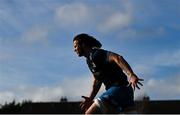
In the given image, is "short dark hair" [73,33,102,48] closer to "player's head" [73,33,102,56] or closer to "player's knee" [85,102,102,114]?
"player's head" [73,33,102,56]

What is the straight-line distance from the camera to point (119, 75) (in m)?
10.3

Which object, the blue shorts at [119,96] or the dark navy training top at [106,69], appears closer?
the blue shorts at [119,96]

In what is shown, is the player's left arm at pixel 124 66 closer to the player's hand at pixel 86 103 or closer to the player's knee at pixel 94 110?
the player's knee at pixel 94 110

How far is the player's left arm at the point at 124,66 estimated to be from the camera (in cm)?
928

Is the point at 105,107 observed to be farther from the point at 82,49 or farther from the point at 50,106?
the point at 50,106

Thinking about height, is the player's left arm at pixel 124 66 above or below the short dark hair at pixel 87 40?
below

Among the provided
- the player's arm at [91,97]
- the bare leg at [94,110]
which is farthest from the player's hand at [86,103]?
the bare leg at [94,110]

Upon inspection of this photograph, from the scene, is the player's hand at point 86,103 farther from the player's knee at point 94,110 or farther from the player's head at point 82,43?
the player's head at point 82,43

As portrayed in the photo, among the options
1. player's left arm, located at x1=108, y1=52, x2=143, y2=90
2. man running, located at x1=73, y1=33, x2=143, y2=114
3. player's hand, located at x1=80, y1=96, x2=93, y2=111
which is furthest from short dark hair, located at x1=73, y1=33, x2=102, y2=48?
player's hand, located at x1=80, y1=96, x2=93, y2=111

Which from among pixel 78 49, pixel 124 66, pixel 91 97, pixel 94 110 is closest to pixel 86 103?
pixel 91 97

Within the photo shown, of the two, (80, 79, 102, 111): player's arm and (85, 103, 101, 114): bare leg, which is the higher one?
(80, 79, 102, 111): player's arm

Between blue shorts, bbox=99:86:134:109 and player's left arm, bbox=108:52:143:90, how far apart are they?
0.49 m

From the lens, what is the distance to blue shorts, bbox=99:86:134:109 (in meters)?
10.0

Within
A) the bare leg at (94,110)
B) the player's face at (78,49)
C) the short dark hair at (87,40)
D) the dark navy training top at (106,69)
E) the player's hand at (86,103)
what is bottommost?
the bare leg at (94,110)
